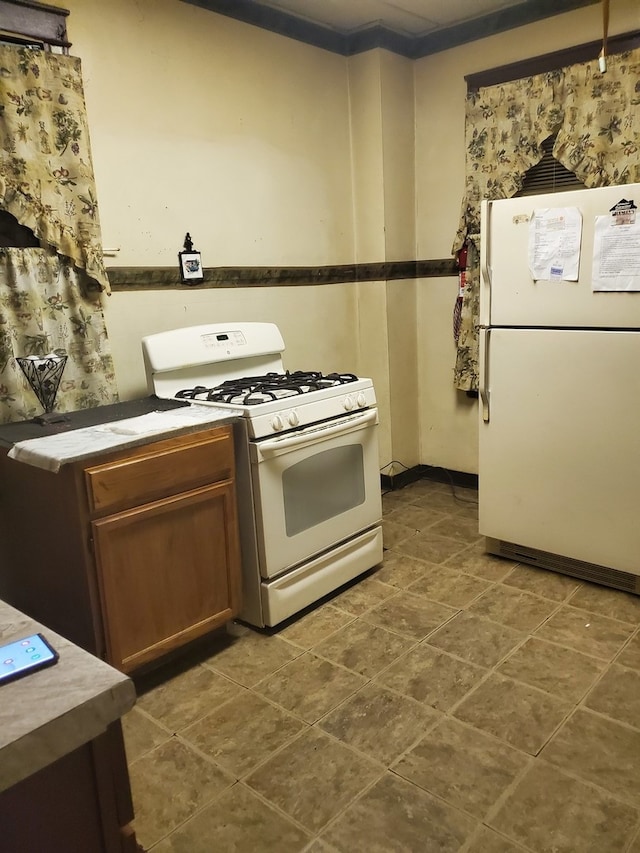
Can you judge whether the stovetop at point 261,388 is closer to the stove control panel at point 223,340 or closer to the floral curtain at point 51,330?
the stove control panel at point 223,340

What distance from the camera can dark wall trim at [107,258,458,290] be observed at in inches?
106

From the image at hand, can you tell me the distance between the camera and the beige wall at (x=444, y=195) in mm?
3231

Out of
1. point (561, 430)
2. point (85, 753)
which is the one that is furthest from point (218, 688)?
point (561, 430)

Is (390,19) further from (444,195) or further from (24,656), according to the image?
(24,656)

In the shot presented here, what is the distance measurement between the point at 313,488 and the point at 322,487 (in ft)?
0.18

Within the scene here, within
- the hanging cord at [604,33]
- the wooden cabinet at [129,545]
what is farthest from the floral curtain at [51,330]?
the hanging cord at [604,33]

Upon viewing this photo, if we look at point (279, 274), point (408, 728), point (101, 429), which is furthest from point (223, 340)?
point (408, 728)

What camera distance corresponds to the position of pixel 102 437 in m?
1.98

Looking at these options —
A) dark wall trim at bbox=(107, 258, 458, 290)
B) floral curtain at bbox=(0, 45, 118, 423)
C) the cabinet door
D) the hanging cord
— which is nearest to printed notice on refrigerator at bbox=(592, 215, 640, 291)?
the hanging cord

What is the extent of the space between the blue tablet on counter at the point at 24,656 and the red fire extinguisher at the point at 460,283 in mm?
3169

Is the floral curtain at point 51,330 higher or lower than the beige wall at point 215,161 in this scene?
lower

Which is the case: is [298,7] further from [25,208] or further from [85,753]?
[85,753]

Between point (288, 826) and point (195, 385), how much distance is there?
5.59 ft

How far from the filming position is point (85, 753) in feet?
2.49
